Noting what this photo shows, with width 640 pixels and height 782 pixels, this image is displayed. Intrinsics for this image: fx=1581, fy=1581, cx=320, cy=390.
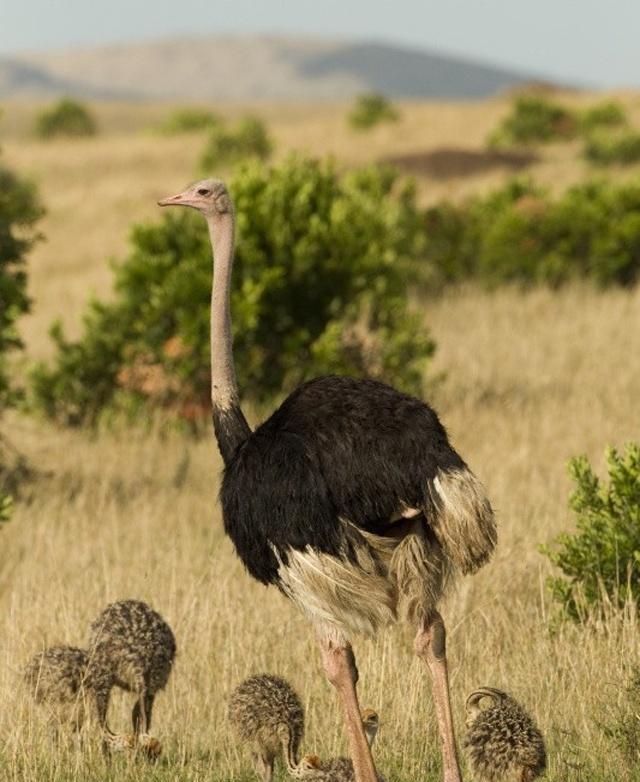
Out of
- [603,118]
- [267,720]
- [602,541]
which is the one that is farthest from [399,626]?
[603,118]

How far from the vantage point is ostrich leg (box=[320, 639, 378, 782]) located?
501cm

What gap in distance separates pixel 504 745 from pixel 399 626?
6.40ft

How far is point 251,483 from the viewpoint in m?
5.15

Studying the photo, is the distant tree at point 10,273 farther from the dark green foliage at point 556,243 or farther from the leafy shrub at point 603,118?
the leafy shrub at point 603,118

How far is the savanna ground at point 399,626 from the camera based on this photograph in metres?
5.94

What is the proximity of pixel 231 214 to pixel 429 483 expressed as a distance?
1.63 metres

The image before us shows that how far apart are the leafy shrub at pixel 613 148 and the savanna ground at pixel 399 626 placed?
1528 cm

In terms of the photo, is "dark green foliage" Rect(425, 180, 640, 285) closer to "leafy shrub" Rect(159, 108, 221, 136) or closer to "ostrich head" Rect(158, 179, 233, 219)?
"ostrich head" Rect(158, 179, 233, 219)

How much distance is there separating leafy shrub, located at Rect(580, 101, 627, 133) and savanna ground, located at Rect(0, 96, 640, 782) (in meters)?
24.7

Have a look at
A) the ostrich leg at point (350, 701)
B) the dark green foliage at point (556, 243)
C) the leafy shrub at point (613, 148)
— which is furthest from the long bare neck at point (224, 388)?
the leafy shrub at point (613, 148)

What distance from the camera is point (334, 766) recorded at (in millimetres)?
5367

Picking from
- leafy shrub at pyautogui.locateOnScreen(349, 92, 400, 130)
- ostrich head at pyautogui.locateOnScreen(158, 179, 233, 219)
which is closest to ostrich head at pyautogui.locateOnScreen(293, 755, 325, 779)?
ostrich head at pyautogui.locateOnScreen(158, 179, 233, 219)

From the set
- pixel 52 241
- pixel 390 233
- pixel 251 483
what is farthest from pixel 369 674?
pixel 52 241

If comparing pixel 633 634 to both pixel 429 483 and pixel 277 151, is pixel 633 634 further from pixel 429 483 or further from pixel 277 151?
pixel 277 151
